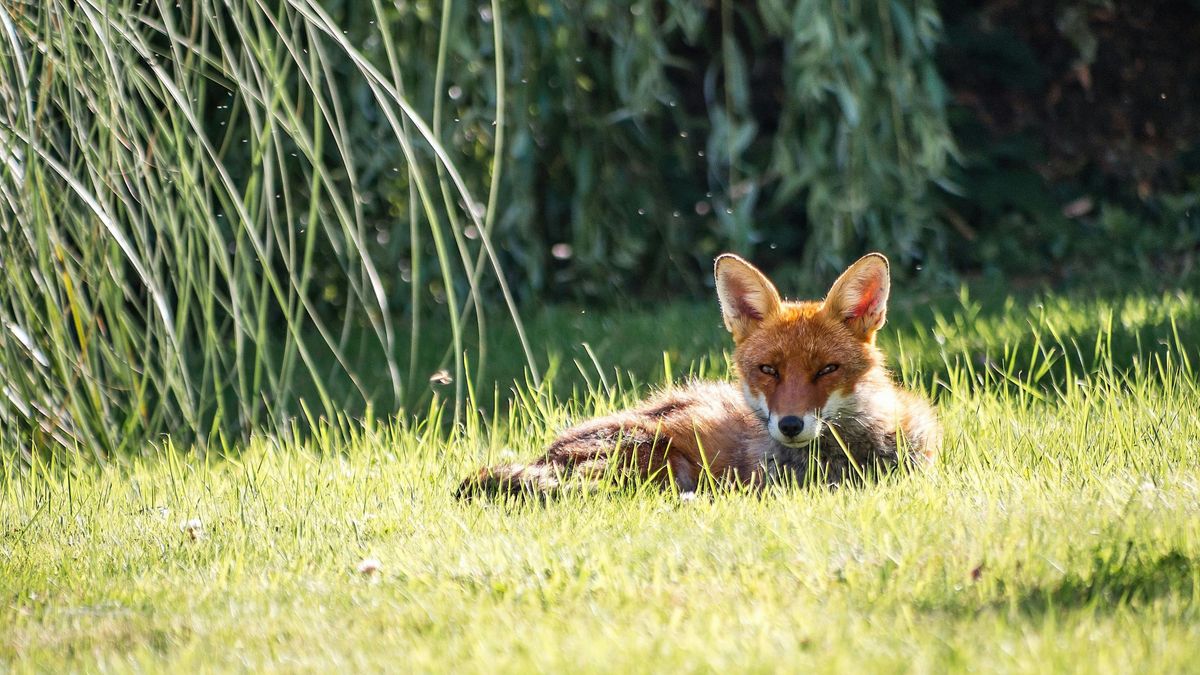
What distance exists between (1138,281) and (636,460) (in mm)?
4889

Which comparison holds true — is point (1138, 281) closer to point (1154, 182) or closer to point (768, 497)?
point (1154, 182)

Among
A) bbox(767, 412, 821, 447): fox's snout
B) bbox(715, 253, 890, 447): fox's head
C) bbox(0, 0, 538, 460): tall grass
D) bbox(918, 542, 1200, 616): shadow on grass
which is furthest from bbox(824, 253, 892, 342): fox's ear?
bbox(918, 542, 1200, 616): shadow on grass

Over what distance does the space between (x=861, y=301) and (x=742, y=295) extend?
1.32 feet

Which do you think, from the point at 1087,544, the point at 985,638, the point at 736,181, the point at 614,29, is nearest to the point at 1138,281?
the point at 736,181

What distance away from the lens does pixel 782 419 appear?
419 cm

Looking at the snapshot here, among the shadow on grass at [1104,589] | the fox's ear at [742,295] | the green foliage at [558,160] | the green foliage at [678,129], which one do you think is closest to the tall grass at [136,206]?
the fox's ear at [742,295]

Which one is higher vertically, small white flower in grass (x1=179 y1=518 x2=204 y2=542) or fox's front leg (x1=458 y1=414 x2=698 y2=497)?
fox's front leg (x1=458 y1=414 x2=698 y2=497)

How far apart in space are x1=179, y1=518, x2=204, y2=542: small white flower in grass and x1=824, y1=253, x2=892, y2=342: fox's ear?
2027mm

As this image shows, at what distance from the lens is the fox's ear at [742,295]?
4.55m

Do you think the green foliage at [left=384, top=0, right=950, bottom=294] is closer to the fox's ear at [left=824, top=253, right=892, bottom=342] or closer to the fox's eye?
the fox's ear at [left=824, top=253, right=892, bottom=342]

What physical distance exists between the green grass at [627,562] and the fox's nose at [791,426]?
A: 205 millimetres

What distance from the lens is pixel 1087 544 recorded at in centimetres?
325

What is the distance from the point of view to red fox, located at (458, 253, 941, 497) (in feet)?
14.0

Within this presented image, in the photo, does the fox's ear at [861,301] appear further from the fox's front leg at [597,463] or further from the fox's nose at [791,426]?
the fox's front leg at [597,463]
